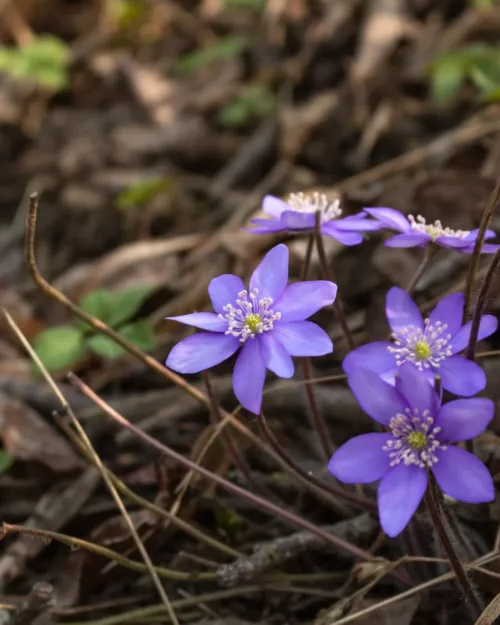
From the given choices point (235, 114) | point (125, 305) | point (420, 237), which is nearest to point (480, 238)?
point (420, 237)

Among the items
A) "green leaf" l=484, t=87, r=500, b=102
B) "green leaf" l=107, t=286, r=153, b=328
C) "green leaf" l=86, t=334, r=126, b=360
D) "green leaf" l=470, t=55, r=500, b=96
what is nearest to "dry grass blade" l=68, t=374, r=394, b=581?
"green leaf" l=86, t=334, r=126, b=360

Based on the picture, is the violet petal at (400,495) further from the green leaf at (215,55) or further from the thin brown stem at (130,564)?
the green leaf at (215,55)

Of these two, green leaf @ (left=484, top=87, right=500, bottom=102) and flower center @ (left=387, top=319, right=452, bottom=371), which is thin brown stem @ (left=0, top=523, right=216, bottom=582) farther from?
green leaf @ (left=484, top=87, right=500, bottom=102)

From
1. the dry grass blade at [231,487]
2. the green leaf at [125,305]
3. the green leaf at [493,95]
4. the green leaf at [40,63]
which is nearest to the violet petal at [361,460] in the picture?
the dry grass blade at [231,487]

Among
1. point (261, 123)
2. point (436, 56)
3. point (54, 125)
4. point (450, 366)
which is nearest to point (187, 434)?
→ point (450, 366)

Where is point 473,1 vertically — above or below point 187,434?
above

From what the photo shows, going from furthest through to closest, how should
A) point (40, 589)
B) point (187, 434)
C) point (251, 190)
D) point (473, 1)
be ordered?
point (473, 1)
point (251, 190)
point (187, 434)
point (40, 589)

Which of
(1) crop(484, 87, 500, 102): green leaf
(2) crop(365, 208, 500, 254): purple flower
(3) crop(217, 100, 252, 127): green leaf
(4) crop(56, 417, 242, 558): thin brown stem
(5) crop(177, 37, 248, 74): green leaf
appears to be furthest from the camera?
(5) crop(177, 37, 248, 74): green leaf

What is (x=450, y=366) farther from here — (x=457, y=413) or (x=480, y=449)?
(x=480, y=449)

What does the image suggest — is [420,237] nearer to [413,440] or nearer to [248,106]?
[413,440]
